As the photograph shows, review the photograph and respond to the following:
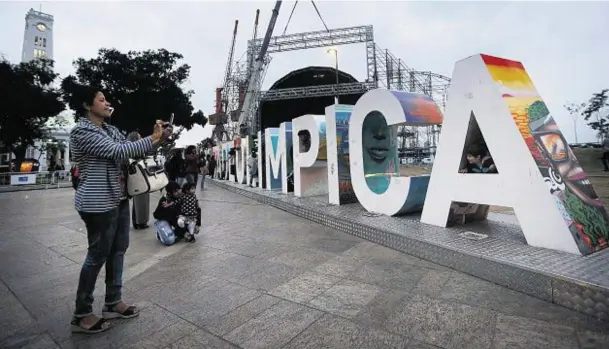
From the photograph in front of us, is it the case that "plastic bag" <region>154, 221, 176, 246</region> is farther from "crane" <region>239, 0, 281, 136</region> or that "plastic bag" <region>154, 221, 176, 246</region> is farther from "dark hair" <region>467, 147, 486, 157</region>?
"crane" <region>239, 0, 281, 136</region>

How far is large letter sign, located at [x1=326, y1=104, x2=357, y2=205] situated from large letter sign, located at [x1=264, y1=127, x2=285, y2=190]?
3.06 m

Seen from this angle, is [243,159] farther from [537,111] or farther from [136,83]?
[136,83]

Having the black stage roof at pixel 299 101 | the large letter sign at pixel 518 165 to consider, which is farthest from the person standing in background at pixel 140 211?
the black stage roof at pixel 299 101

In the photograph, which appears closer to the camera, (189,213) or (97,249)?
(97,249)

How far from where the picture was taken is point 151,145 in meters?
2.41

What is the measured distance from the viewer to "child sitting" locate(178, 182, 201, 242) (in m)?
5.16

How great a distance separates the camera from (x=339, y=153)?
740cm

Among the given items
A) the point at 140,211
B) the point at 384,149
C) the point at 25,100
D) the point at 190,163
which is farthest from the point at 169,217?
the point at 25,100

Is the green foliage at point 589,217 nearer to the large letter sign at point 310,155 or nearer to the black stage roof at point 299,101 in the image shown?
the large letter sign at point 310,155

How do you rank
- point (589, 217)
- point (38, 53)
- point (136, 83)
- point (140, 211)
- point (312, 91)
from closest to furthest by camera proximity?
point (589, 217)
point (140, 211)
point (136, 83)
point (312, 91)
point (38, 53)

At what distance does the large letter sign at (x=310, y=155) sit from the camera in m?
8.32

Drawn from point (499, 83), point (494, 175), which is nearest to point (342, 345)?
point (494, 175)

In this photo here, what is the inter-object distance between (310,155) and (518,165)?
17.0 feet

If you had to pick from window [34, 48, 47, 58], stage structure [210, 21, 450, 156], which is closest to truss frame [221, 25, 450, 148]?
stage structure [210, 21, 450, 156]
